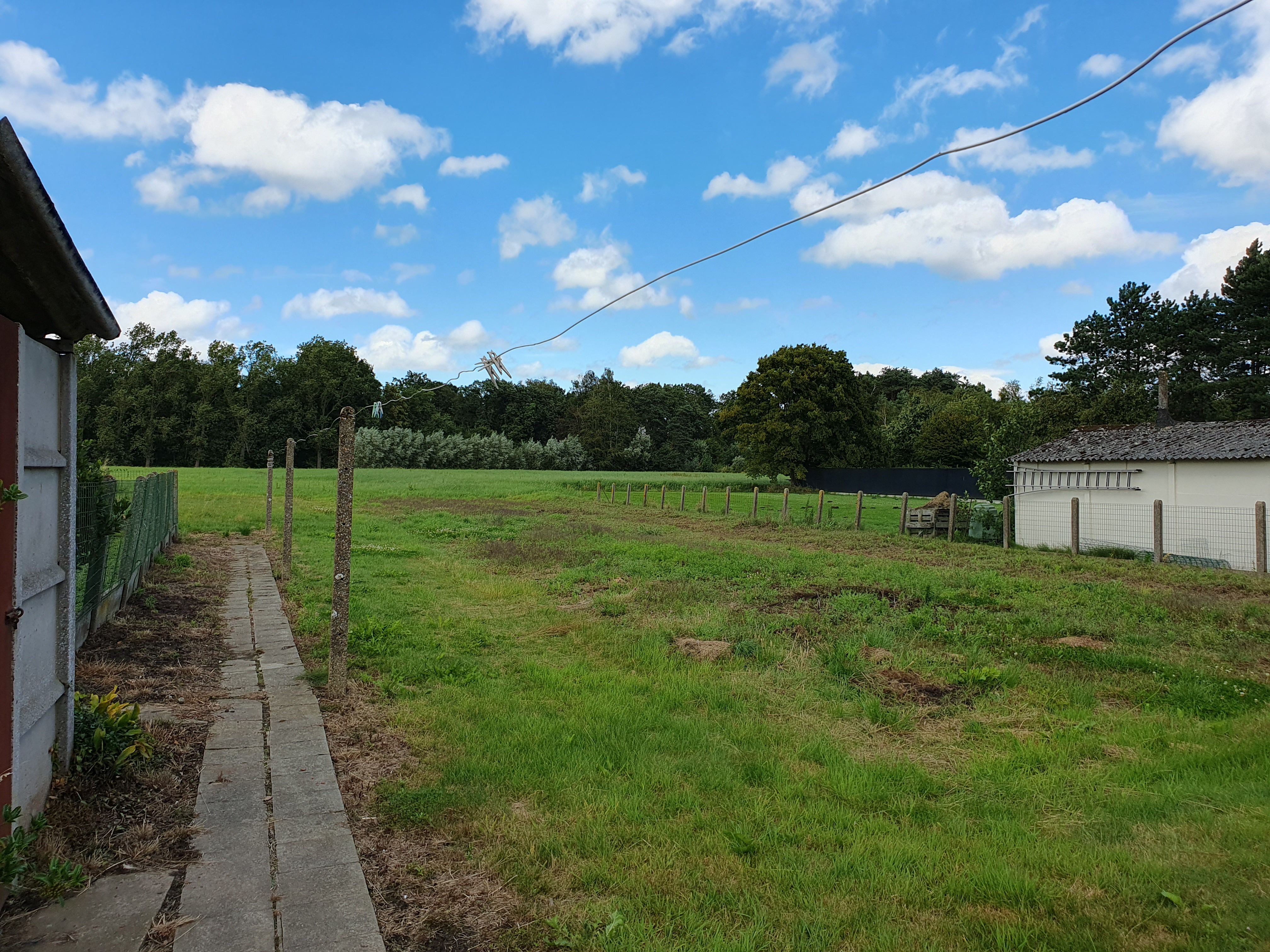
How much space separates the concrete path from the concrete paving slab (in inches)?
5.4

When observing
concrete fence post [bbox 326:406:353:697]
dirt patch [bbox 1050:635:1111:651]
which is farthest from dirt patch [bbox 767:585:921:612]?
concrete fence post [bbox 326:406:353:697]

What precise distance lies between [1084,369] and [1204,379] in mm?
6456

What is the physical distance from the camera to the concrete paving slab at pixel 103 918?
2.90 meters

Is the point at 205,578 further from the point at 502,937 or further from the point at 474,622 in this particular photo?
the point at 502,937

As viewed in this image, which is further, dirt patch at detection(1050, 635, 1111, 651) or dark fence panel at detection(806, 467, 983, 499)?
dark fence panel at detection(806, 467, 983, 499)

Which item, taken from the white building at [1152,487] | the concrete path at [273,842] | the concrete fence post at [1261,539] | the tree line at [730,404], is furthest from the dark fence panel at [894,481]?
the concrete path at [273,842]

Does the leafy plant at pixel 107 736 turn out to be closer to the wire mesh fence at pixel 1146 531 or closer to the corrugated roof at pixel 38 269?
the corrugated roof at pixel 38 269

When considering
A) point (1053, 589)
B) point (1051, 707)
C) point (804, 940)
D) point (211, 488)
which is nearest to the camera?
point (804, 940)

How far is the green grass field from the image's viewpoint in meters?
3.21

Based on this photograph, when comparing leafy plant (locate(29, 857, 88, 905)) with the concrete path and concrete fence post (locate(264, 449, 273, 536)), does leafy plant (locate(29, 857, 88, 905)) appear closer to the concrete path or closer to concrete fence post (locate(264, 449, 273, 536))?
the concrete path

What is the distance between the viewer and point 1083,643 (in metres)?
7.65

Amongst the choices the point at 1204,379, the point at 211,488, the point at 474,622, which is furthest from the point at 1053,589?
the point at 1204,379

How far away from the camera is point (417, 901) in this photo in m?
3.33

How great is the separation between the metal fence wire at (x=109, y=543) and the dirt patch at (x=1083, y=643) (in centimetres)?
806
